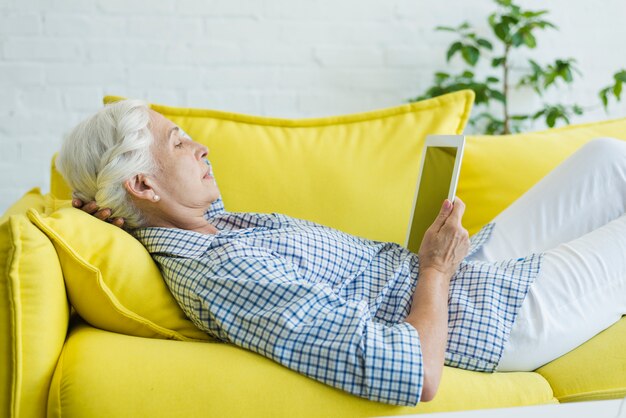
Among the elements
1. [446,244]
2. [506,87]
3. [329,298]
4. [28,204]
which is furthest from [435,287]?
[506,87]

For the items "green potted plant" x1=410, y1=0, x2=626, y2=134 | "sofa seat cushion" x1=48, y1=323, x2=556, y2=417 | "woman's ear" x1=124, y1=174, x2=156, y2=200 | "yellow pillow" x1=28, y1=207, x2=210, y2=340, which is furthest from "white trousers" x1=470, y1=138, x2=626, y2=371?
"green potted plant" x1=410, y1=0, x2=626, y2=134

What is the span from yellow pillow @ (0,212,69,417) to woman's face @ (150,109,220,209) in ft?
1.13

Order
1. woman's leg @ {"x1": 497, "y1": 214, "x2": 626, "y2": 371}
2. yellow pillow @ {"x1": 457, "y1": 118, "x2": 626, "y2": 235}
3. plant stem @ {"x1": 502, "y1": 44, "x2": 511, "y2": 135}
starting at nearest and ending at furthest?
woman's leg @ {"x1": 497, "y1": 214, "x2": 626, "y2": 371}
yellow pillow @ {"x1": 457, "y1": 118, "x2": 626, "y2": 235}
plant stem @ {"x1": 502, "y1": 44, "x2": 511, "y2": 135}

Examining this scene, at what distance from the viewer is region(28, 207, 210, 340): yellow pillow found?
121 cm

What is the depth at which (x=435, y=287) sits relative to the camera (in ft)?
4.31

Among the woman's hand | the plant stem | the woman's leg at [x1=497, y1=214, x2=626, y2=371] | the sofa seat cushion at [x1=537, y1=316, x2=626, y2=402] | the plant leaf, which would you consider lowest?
the sofa seat cushion at [x1=537, y1=316, x2=626, y2=402]

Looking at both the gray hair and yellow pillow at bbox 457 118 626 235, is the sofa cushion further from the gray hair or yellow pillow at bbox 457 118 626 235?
yellow pillow at bbox 457 118 626 235

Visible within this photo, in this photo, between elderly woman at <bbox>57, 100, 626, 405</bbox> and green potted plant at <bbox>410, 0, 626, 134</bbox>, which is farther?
green potted plant at <bbox>410, 0, 626, 134</bbox>

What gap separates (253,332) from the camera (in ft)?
3.86

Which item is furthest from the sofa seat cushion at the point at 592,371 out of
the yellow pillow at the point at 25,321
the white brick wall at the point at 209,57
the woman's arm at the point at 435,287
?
the white brick wall at the point at 209,57

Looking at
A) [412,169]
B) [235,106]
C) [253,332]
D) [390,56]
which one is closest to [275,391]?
[253,332]

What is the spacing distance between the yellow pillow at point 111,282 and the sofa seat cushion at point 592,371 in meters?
0.64

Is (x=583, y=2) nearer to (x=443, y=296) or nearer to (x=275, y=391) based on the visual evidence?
(x=443, y=296)

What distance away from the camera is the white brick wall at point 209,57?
2.45 metres
